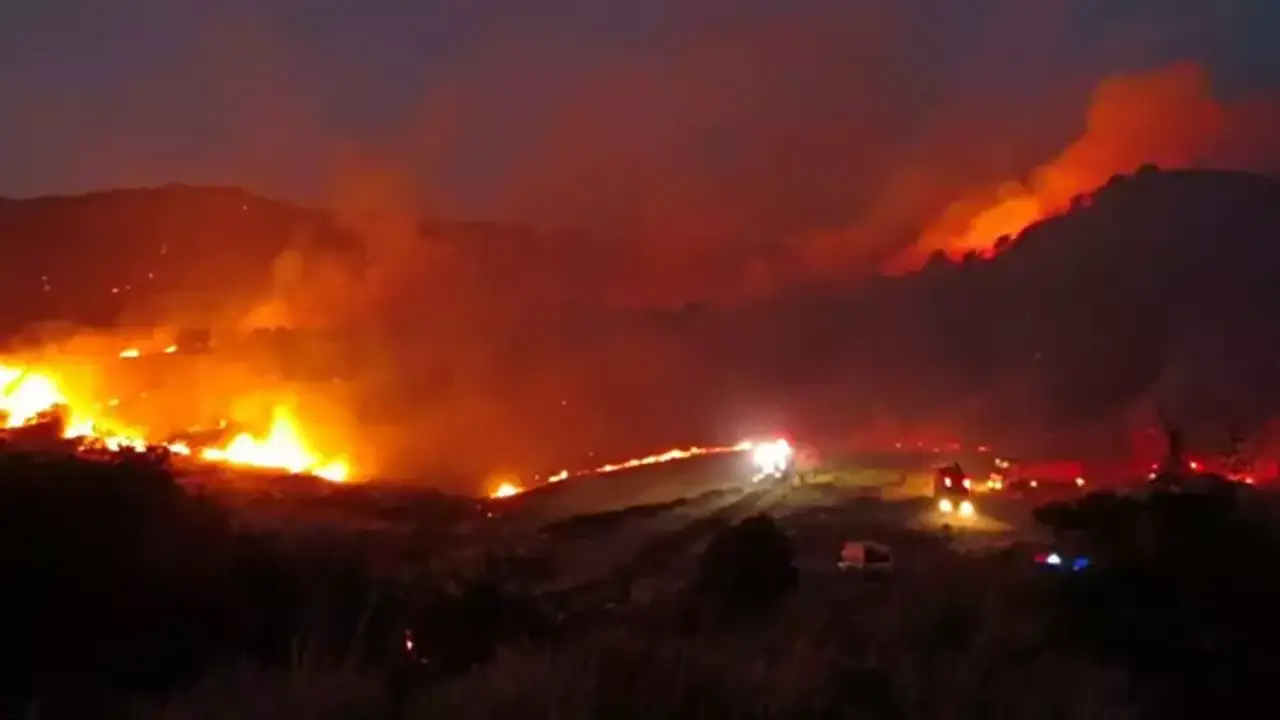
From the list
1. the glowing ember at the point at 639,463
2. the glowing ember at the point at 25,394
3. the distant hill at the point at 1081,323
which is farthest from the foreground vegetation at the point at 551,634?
the distant hill at the point at 1081,323

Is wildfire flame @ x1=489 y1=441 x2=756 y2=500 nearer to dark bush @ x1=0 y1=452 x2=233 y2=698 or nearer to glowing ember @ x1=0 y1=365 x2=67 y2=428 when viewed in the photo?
glowing ember @ x1=0 y1=365 x2=67 y2=428

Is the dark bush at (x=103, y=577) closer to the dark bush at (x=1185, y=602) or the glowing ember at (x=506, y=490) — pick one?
the dark bush at (x=1185, y=602)

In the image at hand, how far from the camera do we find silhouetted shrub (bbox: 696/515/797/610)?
2283 centimetres

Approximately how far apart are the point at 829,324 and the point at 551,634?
14027cm

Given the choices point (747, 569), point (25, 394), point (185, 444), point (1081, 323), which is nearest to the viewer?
point (747, 569)

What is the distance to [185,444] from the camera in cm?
7475

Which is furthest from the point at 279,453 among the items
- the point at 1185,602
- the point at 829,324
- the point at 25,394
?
the point at 829,324

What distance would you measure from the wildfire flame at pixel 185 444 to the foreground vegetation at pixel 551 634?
5465 cm

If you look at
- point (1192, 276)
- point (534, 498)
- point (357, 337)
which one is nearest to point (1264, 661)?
point (534, 498)

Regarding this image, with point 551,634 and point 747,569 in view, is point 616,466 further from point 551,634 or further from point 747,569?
point 551,634

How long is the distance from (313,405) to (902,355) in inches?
2829

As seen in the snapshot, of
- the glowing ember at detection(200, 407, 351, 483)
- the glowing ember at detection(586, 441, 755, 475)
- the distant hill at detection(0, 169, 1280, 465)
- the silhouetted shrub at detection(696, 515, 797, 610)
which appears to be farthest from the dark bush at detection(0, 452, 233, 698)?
the distant hill at detection(0, 169, 1280, 465)

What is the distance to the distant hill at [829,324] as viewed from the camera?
116 metres

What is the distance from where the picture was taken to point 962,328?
502 feet
